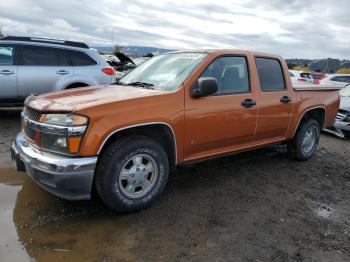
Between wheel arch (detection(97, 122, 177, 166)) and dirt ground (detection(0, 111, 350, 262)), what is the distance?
596mm

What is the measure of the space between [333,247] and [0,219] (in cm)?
329

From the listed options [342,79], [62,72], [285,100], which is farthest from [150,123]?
[342,79]

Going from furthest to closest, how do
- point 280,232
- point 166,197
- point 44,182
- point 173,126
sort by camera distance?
point 166,197
point 173,126
point 280,232
point 44,182

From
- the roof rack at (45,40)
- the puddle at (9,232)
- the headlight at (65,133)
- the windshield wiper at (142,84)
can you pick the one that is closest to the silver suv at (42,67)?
the roof rack at (45,40)

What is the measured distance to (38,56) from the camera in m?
7.70

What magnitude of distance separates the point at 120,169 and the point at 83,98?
866 mm

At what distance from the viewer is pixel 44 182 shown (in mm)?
3469

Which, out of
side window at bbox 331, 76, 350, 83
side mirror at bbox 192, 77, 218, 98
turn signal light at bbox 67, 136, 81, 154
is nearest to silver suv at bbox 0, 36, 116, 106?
side mirror at bbox 192, 77, 218, 98

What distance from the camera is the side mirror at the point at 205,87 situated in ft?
13.5

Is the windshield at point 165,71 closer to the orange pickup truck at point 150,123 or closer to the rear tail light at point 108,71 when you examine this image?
the orange pickup truck at point 150,123

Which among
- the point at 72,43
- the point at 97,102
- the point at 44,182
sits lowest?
the point at 44,182

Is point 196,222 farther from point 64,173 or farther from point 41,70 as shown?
point 41,70

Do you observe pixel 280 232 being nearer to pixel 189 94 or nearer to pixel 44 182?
pixel 189 94

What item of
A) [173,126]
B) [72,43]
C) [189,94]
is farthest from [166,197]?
[72,43]
